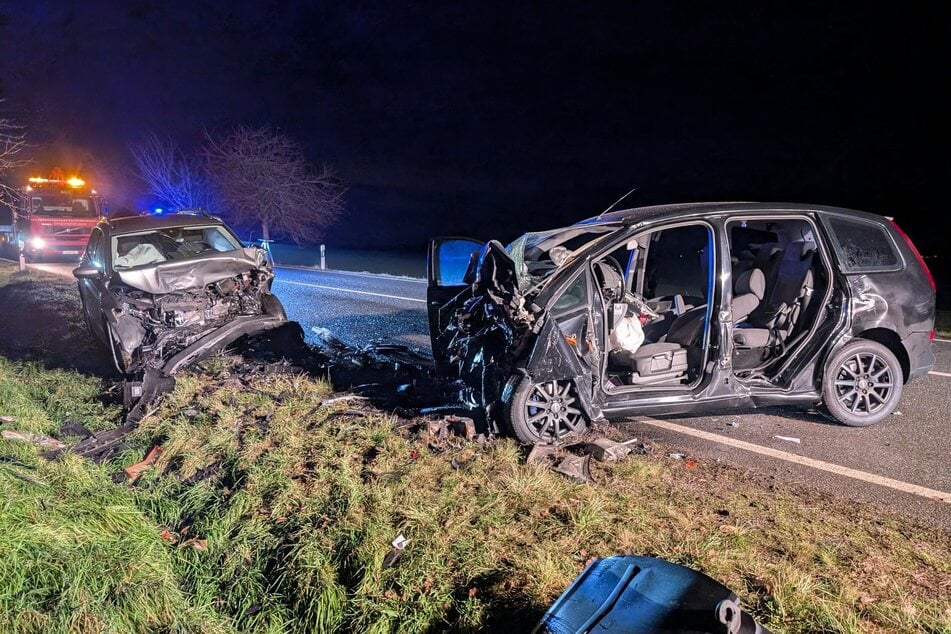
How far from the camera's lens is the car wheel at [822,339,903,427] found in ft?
16.5

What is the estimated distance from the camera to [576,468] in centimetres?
421

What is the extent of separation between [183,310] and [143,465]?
8.81 ft

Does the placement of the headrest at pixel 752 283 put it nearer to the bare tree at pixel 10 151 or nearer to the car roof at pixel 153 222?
the car roof at pixel 153 222

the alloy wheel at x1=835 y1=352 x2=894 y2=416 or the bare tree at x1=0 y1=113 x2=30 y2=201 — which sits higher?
the bare tree at x1=0 y1=113 x2=30 y2=201

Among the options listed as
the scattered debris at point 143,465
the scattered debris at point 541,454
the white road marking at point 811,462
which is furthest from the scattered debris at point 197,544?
the white road marking at point 811,462

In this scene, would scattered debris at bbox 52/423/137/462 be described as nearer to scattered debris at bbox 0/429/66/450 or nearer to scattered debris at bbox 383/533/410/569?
scattered debris at bbox 0/429/66/450

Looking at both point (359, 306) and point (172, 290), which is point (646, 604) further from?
point (359, 306)

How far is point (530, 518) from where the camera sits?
11.8 ft

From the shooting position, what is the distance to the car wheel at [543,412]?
4551mm

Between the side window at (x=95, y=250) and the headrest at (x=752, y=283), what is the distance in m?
7.24

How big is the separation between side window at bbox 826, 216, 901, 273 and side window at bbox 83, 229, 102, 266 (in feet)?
26.1

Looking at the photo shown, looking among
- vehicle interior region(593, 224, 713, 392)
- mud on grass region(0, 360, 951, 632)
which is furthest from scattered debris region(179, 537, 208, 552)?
Result: vehicle interior region(593, 224, 713, 392)

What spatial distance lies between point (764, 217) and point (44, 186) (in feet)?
73.7

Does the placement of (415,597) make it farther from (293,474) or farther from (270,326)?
(270,326)
